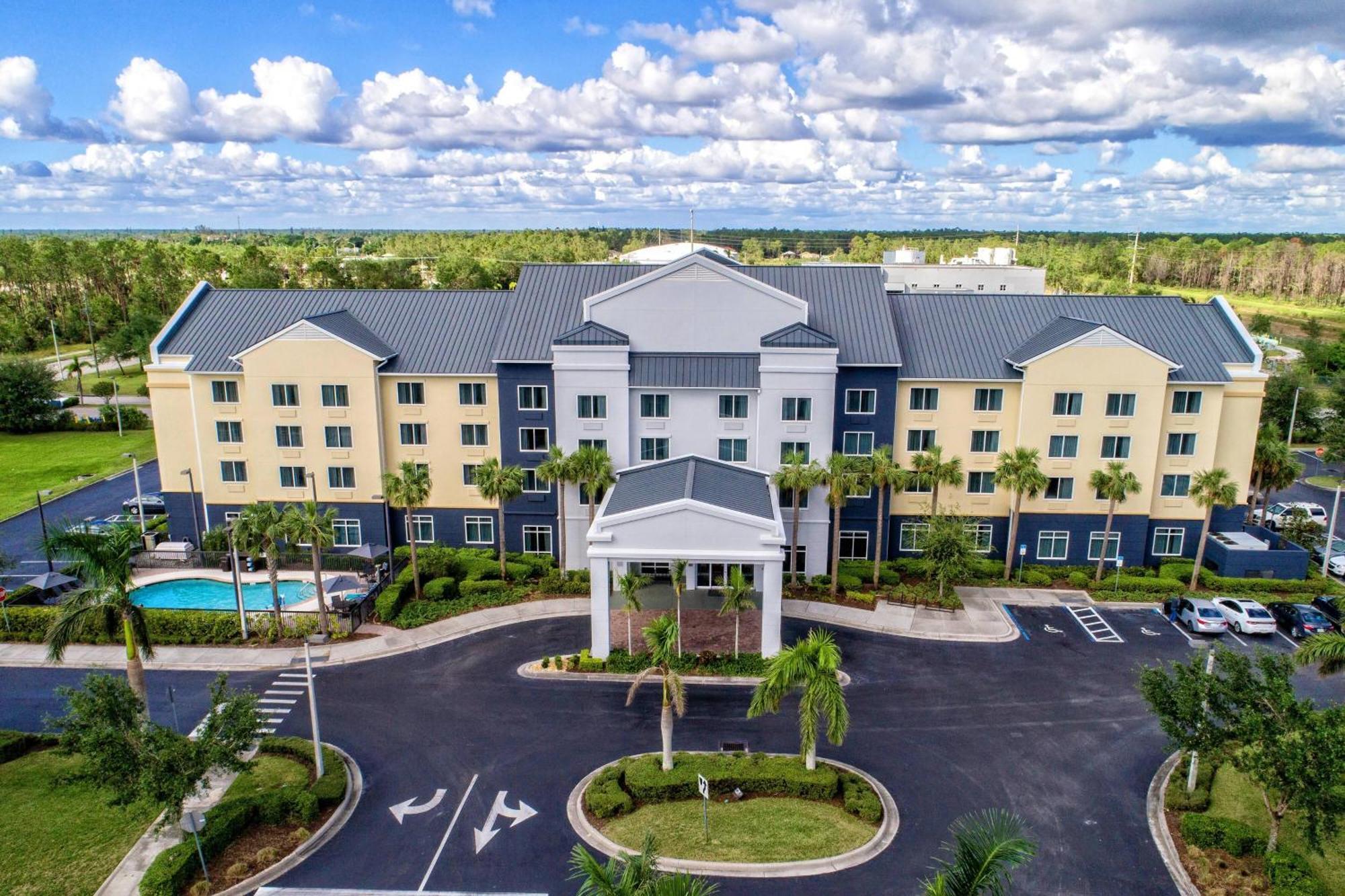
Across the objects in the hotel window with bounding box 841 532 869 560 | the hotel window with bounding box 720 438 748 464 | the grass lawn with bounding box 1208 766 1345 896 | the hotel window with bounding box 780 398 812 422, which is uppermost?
the hotel window with bounding box 780 398 812 422

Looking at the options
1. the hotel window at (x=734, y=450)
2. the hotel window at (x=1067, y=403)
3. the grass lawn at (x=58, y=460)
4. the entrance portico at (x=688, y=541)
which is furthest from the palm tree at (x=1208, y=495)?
the grass lawn at (x=58, y=460)

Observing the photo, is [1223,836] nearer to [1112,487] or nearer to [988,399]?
[1112,487]

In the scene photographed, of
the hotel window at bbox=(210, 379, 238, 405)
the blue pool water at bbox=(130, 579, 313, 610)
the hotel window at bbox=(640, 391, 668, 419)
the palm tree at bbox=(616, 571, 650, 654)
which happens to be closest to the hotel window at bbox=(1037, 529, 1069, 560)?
the hotel window at bbox=(640, 391, 668, 419)

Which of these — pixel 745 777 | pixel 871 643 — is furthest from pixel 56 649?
pixel 871 643

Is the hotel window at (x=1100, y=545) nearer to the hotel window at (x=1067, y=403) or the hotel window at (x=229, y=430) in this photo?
the hotel window at (x=1067, y=403)

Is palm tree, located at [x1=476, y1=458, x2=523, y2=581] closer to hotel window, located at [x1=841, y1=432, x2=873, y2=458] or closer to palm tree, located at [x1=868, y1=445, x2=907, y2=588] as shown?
hotel window, located at [x1=841, y1=432, x2=873, y2=458]

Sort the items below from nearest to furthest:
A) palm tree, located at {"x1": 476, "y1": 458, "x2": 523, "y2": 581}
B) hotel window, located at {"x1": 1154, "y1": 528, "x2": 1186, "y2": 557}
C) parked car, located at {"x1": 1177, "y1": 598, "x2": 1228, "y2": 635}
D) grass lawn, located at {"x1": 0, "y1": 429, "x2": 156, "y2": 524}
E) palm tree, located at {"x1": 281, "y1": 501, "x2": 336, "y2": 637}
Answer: palm tree, located at {"x1": 281, "y1": 501, "x2": 336, "y2": 637} → parked car, located at {"x1": 1177, "y1": 598, "x2": 1228, "y2": 635} → palm tree, located at {"x1": 476, "y1": 458, "x2": 523, "y2": 581} → hotel window, located at {"x1": 1154, "y1": 528, "x2": 1186, "y2": 557} → grass lawn, located at {"x1": 0, "y1": 429, "x2": 156, "y2": 524}

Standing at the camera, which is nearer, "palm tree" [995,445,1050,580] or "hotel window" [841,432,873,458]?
"palm tree" [995,445,1050,580]
